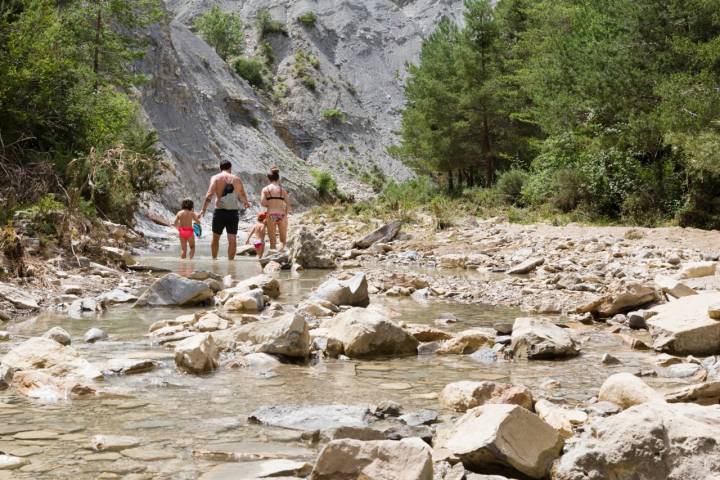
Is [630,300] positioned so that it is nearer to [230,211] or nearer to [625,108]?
[230,211]

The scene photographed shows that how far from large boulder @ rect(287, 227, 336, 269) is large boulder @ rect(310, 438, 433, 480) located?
1047cm

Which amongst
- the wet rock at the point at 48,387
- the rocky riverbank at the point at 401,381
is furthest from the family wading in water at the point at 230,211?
the wet rock at the point at 48,387

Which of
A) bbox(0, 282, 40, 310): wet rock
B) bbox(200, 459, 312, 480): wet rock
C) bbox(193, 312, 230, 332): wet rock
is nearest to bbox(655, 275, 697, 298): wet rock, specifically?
bbox(193, 312, 230, 332): wet rock

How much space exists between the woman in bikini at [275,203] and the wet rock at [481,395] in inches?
386

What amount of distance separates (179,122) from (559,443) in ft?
145

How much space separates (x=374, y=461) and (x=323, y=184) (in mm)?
53272

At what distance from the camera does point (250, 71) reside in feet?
234

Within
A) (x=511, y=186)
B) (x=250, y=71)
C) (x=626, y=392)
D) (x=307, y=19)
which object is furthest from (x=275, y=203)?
(x=307, y=19)

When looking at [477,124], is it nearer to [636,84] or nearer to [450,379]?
[636,84]

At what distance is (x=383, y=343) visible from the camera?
5.41m

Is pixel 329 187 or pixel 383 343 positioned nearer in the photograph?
pixel 383 343

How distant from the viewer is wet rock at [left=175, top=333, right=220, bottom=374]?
4.64 meters

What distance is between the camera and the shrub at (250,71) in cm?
7072

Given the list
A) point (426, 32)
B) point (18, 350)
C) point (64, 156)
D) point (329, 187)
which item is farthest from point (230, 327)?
point (426, 32)
